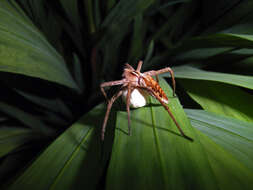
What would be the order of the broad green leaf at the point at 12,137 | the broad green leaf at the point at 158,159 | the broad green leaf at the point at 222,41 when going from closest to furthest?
the broad green leaf at the point at 158,159
the broad green leaf at the point at 222,41
the broad green leaf at the point at 12,137

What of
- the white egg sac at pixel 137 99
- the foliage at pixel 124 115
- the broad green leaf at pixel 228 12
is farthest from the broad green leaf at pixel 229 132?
the broad green leaf at pixel 228 12

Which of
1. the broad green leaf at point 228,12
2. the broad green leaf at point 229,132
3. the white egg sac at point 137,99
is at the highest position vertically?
the broad green leaf at point 228,12

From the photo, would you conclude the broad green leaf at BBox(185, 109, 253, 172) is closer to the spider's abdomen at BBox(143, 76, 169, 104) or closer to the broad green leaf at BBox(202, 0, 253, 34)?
the spider's abdomen at BBox(143, 76, 169, 104)

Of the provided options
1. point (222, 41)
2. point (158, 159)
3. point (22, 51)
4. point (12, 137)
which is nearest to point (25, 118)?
point (12, 137)

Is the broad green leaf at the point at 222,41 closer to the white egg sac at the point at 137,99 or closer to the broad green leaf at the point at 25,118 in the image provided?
the white egg sac at the point at 137,99

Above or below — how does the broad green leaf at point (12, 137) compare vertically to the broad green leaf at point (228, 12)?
below

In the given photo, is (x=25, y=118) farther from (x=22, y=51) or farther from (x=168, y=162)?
(x=168, y=162)

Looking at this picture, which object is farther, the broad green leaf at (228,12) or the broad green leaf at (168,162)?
the broad green leaf at (228,12)

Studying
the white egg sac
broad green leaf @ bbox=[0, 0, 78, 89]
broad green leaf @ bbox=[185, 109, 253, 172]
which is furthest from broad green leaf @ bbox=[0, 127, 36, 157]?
broad green leaf @ bbox=[185, 109, 253, 172]
